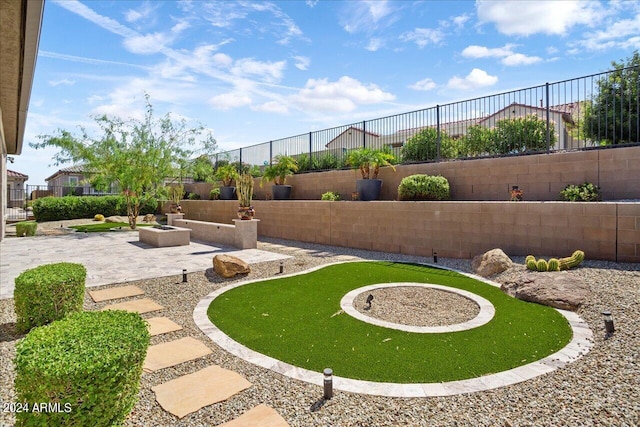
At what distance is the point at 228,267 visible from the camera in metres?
7.98

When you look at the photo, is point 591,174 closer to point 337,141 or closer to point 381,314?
point 381,314

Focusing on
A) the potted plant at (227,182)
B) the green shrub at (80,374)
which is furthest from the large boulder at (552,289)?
the potted plant at (227,182)

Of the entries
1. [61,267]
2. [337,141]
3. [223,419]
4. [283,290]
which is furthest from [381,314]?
[337,141]

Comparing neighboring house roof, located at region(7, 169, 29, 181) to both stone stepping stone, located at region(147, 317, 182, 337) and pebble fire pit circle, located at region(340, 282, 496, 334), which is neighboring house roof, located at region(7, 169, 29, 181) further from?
pebble fire pit circle, located at region(340, 282, 496, 334)

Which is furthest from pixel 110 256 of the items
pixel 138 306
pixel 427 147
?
pixel 427 147

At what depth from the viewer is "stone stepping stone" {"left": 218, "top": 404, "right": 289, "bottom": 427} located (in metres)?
2.90

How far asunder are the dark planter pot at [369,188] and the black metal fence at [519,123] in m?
1.49

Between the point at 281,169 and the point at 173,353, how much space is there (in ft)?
43.3

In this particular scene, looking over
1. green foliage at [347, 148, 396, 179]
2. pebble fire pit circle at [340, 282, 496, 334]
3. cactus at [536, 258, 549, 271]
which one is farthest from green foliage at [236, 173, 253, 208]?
cactus at [536, 258, 549, 271]

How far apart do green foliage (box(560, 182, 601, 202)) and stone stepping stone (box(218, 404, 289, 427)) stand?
342 inches

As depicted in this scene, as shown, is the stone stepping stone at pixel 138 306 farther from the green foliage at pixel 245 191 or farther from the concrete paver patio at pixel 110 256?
the green foliage at pixel 245 191

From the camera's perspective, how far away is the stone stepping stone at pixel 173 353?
396 centimetres

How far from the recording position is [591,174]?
891cm

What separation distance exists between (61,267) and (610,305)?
26.4 feet
